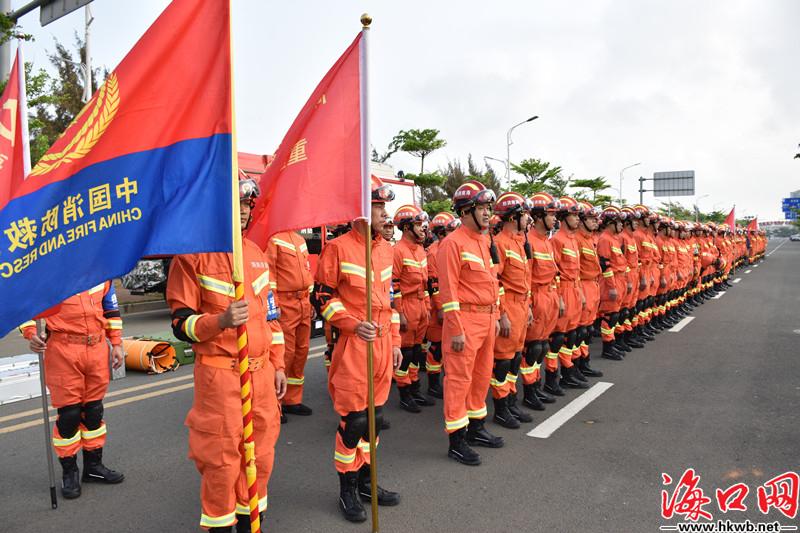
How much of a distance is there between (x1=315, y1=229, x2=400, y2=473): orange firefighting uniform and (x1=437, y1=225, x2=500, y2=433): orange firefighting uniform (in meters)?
0.68

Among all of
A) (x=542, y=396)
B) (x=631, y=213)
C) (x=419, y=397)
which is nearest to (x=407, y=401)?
(x=419, y=397)

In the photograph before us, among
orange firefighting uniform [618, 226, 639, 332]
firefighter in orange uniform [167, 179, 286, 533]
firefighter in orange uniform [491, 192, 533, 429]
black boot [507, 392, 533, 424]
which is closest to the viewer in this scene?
firefighter in orange uniform [167, 179, 286, 533]

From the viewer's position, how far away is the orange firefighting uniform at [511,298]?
5.67 m

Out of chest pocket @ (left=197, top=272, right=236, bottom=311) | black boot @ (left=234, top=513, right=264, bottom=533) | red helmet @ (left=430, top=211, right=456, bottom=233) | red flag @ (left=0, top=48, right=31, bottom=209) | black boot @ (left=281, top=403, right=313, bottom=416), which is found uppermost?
red flag @ (left=0, top=48, right=31, bottom=209)

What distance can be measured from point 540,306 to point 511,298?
83cm

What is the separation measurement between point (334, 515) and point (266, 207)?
2140 mm

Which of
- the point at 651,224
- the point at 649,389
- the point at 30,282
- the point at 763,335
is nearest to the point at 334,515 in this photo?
the point at 30,282

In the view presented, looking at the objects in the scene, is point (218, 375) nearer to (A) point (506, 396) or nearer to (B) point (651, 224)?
(A) point (506, 396)

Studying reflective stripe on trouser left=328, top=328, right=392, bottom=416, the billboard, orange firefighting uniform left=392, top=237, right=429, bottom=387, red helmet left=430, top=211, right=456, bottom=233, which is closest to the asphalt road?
reflective stripe on trouser left=328, top=328, right=392, bottom=416

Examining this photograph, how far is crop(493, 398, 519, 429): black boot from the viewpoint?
224 inches

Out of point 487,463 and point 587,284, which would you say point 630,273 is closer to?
point 587,284

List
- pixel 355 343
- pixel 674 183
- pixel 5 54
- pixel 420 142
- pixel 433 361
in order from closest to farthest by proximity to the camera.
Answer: pixel 355 343 → pixel 433 361 → pixel 5 54 → pixel 420 142 → pixel 674 183

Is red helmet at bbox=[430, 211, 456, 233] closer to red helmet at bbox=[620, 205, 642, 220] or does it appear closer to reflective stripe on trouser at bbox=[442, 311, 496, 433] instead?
red helmet at bbox=[620, 205, 642, 220]

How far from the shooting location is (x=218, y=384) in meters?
3.10
